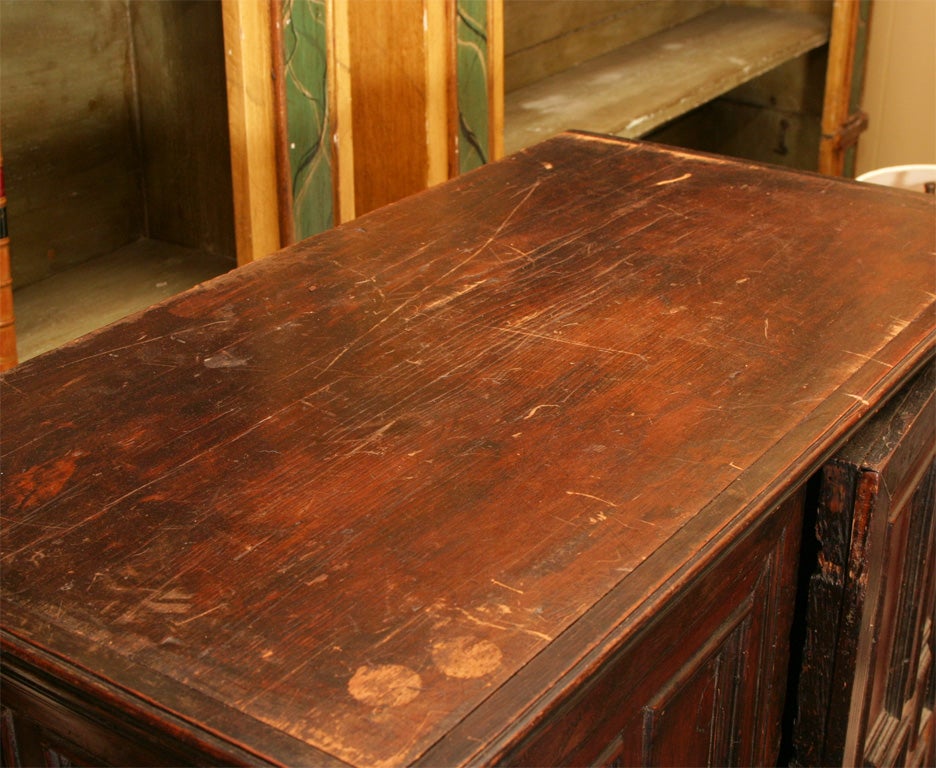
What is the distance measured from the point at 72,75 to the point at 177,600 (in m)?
1.65

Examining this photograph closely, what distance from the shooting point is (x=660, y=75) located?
10.7 feet

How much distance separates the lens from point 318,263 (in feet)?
5.11

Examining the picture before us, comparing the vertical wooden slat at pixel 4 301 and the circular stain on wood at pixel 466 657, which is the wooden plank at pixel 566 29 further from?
the circular stain on wood at pixel 466 657

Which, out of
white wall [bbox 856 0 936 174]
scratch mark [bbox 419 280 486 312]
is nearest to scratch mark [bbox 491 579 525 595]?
scratch mark [bbox 419 280 486 312]

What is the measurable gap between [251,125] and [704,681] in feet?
4.36

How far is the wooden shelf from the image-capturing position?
2926 millimetres

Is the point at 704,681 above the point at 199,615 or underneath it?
underneath

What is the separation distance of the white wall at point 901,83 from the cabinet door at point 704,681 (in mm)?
2991

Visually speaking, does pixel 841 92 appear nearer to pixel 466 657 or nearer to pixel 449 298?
pixel 449 298

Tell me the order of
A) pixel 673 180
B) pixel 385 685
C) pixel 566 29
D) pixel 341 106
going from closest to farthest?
pixel 385 685 < pixel 673 180 < pixel 341 106 < pixel 566 29

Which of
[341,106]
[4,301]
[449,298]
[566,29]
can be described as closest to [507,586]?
[449,298]

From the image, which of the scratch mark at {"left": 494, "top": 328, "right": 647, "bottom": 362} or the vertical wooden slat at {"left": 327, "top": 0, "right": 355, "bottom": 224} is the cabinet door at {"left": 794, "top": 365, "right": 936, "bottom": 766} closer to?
the scratch mark at {"left": 494, "top": 328, "right": 647, "bottom": 362}

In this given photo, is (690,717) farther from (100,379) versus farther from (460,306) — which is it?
(100,379)

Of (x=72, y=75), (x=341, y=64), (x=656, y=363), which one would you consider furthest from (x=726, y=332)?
(x=72, y=75)
